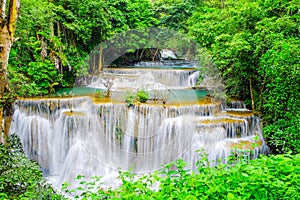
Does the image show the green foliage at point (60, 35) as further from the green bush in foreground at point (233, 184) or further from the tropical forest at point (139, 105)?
the green bush in foreground at point (233, 184)

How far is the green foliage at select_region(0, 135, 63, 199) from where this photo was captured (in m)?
2.72

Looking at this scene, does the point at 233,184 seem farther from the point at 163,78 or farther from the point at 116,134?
the point at 163,78

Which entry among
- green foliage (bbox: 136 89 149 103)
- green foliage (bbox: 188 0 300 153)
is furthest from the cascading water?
green foliage (bbox: 188 0 300 153)

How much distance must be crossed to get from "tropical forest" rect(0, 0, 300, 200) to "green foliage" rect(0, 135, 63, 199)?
2 centimetres

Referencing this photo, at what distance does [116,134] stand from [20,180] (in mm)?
2876

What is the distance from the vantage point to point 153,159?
557cm

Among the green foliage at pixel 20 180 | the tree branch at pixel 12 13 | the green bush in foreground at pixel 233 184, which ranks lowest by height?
the green foliage at pixel 20 180

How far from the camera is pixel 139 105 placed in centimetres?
566

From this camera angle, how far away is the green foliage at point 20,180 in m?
2.72

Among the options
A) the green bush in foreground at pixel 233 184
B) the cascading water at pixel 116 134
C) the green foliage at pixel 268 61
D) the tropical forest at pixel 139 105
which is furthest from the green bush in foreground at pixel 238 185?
the cascading water at pixel 116 134

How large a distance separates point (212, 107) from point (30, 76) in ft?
17.5

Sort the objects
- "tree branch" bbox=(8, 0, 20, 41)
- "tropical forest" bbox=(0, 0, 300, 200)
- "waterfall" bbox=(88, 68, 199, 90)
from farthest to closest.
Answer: "waterfall" bbox=(88, 68, 199, 90) → "tropical forest" bbox=(0, 0, 300, 200) → "tree branch" bbox=(8, 0, 20, 41)

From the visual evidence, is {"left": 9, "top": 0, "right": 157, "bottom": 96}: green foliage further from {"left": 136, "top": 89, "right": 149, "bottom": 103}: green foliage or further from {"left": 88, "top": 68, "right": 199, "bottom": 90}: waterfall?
{"left": 136, "top": 89, "right": 149, "bottom": 103}: green foliage

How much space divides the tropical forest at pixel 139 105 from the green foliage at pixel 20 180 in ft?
0.05
